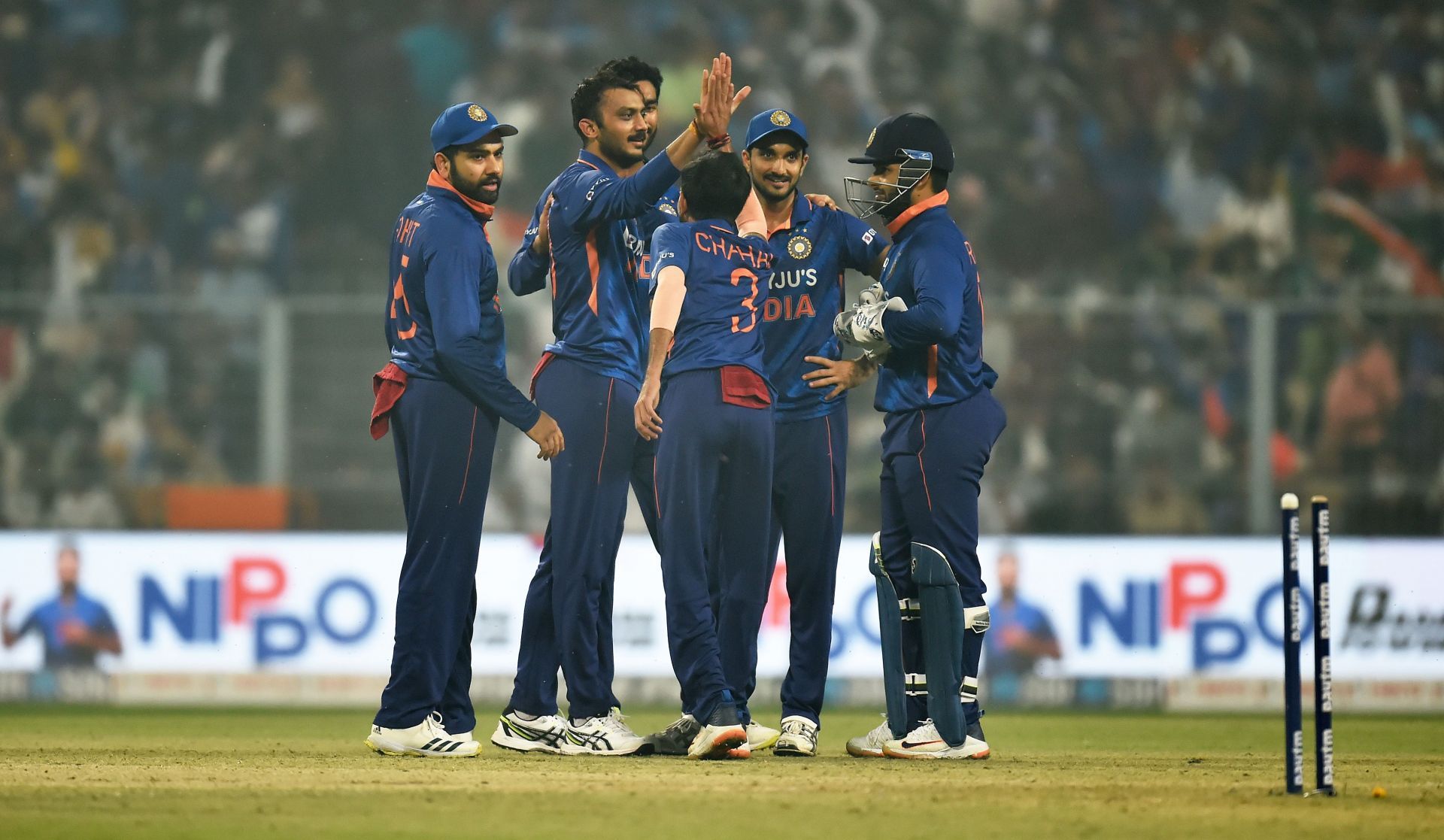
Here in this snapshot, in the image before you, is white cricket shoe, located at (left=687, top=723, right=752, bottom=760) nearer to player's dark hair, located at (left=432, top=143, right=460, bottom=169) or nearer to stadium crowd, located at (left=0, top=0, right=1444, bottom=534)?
player's dark hair, located at (left=432, top=143, right=460, bottom=169)

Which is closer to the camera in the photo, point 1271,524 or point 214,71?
point 1271,524

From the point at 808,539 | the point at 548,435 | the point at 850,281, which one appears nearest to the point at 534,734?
the point at 548,435

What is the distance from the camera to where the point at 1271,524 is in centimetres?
1176

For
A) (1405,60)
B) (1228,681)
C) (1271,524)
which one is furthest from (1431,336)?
(1405,60)

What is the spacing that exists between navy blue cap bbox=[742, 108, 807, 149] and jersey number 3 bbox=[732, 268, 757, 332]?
557mm

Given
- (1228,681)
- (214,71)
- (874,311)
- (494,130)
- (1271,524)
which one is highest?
(214,71)

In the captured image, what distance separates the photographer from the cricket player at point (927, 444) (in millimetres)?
6355

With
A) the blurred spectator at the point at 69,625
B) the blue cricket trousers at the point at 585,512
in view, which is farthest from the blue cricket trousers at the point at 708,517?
the blurred spectator at the point at 69,625

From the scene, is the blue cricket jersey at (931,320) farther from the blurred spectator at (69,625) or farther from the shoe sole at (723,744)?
the blurred spectator at (69,625)

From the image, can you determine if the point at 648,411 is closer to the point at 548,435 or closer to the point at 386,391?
the point at 548,435

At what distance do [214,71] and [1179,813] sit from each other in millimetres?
12623

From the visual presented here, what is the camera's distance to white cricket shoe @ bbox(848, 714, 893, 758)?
6.72 m

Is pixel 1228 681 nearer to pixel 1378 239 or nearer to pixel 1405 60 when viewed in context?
pixel 1378 239

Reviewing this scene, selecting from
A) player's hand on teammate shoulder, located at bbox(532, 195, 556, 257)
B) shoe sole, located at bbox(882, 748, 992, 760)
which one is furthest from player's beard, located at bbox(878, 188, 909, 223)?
shoe sole, located at bbox(882, 748, 992, 760)
